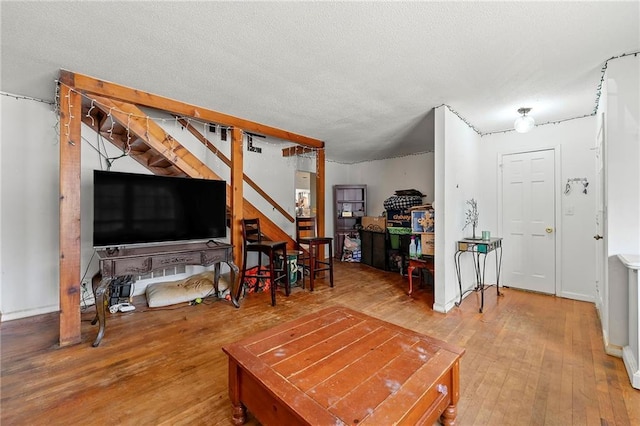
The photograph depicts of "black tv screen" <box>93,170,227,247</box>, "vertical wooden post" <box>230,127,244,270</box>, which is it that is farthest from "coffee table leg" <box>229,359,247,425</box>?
"vertical wooden post" <box>230,127,244,270</box>

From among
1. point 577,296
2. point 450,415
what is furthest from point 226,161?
point 577,296

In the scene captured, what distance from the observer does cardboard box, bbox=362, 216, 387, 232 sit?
17.9 feet

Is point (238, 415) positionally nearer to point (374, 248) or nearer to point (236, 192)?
point (236, 192)

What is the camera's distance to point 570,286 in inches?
141

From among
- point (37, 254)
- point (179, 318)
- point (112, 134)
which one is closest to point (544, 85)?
point (179, 318)

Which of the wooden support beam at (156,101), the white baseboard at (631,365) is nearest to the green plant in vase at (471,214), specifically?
the white baseboard at (631,365)

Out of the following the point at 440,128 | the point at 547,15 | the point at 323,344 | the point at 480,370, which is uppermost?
the point at 547,15

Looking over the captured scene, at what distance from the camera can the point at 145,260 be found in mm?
2654

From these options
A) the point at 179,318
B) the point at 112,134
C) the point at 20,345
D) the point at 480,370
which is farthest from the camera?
the point at 112,134

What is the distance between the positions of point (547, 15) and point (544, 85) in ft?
3.99

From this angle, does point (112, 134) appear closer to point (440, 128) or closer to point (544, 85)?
point (440, 128)

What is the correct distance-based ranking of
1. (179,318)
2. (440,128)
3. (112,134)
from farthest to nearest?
(112,134)
(440,128)
(179,318)

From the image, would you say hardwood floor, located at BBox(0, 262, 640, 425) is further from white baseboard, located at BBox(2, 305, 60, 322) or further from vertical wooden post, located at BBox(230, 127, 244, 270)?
vertical wooden post, located at BBox(230, 127, 244, 270)

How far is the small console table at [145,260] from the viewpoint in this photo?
242 centimetres
